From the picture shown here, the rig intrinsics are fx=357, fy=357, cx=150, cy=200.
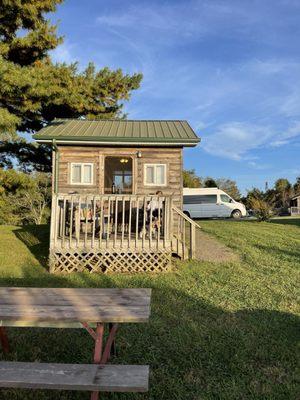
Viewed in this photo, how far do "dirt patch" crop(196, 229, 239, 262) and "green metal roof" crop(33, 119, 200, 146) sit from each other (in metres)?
3.35

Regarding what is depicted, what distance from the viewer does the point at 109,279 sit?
25.6ft

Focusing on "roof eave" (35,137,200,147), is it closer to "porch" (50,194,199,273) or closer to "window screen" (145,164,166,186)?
"window screen" (145,164,166,186)

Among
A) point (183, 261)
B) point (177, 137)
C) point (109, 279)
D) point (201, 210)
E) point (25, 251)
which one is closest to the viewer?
point (109, 279)

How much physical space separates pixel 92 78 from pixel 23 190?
535 cm

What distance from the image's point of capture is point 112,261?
27.9 ft

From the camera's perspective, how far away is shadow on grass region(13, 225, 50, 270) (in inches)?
397

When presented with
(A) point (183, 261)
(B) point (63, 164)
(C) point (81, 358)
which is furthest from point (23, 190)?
(C) point (81, 358)

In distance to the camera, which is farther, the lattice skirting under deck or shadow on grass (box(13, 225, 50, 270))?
shadow on grass (box(13, 225, 50, 270))

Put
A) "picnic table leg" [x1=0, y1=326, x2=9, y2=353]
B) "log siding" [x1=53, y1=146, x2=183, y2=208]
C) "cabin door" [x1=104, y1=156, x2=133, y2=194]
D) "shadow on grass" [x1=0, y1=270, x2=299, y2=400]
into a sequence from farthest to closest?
1. "cabin door" [x1=104, y1=156, x2=133, y2=194]
2. "log siding" [x1=53, y1=146, x2=183, y2=208]
3. "picnic table leg" [x1=0, y1=326, x2=9, y2=353]
4. "shadow on grass" [x1=0, y1=270, x2=299, y2=400]

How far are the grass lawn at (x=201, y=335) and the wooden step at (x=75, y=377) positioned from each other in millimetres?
657

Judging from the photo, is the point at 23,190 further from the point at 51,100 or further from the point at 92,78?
the point at 92,78

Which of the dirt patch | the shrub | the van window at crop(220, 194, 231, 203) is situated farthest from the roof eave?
the van window at crop(220, 194, 231, 203)

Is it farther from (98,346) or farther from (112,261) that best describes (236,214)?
(98,346)

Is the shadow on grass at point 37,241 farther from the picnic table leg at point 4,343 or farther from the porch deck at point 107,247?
the picnic table leg at point 4,343
